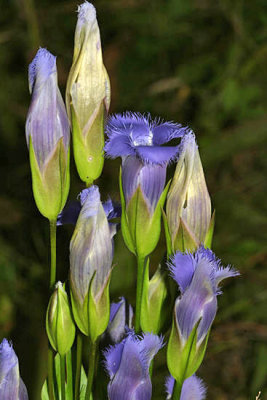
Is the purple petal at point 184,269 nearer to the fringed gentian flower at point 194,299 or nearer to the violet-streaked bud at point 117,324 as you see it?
the fringed gentian flower at point 194,299

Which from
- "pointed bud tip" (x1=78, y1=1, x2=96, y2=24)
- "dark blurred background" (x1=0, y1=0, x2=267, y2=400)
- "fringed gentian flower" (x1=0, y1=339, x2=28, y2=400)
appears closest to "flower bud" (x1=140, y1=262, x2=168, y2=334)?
"fringed gentian flower" (x1=0, y1=339, x2=28, y2=400)

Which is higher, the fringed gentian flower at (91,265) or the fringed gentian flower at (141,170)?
the fringed gentian flower at (141,170)

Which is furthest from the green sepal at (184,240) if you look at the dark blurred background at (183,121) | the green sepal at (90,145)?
the dark blurred background at (183,121)

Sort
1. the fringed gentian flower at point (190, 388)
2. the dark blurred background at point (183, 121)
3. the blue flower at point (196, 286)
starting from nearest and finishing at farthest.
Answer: the blue flower at point (196, 286), the fringed gentian flower at point (190, 388), the dark blurred background at point (183, 121)

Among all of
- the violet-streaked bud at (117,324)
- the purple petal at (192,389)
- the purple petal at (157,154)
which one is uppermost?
the purple petal at (157,154)

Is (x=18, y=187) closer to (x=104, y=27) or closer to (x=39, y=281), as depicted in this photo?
(x=39, y=281)

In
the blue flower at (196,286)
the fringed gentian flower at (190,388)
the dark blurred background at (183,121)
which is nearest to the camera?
the blue flower at (196,286)
